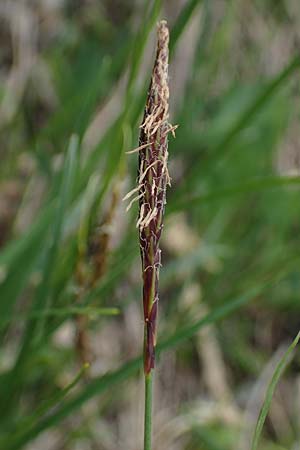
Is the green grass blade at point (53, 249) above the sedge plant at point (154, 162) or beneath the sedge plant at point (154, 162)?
above

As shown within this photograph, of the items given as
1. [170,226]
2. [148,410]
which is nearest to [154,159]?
[148,410]

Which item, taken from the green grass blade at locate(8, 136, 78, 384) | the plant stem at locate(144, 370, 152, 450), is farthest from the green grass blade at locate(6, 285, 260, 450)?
the plant stem at locate(144, 370, 152, 450)

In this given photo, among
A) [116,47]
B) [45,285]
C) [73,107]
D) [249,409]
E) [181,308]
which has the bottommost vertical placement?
[249,409]

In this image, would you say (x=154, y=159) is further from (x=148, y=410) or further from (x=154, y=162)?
(x=148, y=410)

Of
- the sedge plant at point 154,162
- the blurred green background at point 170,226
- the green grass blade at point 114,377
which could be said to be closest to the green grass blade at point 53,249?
the blurred green background at point 170,226

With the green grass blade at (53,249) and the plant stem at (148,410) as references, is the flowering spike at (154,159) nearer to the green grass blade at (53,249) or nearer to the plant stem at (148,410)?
the plant stem at (148,410)

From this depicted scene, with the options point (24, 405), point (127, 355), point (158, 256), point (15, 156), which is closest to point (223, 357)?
point (127, 355)

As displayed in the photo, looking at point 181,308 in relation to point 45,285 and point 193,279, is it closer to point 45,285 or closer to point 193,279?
point 193,279

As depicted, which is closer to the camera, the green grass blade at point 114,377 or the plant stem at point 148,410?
the plant stem at point 148,410
